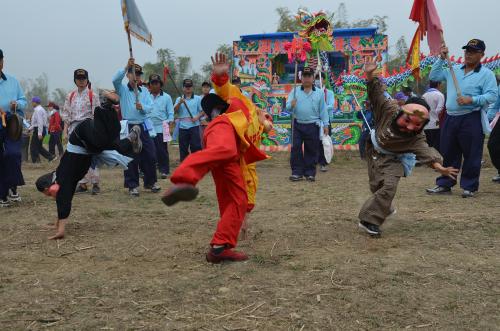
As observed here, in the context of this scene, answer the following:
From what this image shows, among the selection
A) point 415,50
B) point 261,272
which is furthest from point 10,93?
point 415,50

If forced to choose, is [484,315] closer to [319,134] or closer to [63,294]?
[63,294]

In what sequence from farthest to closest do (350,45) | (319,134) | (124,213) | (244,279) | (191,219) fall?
(350,45), (319,134), (124,213), (191,219), (244,279)

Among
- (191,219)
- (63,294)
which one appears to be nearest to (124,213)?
(191,219)

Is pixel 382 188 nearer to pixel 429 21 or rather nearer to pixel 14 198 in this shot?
pixel 429 21

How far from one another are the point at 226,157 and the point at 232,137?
0.69 feet

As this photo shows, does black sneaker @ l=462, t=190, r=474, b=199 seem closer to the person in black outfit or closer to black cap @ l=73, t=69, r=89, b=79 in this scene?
the person in black outfit

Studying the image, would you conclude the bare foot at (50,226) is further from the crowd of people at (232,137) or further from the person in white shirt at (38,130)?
the person in white shirt at (38,130)

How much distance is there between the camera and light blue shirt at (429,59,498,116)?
6141mm

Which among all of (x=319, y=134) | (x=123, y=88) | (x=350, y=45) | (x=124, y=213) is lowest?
(x=124, y=213)

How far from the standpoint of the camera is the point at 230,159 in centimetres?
350

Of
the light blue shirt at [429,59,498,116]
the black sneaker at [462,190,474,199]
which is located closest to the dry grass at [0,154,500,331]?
the black sneaker at [462,190,474,199]

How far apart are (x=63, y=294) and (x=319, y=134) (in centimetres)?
627

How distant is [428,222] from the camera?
16.6 feet

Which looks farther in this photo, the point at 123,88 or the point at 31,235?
the point at 123,88
